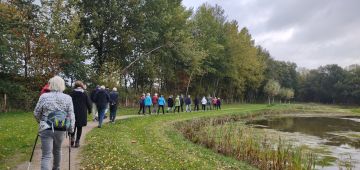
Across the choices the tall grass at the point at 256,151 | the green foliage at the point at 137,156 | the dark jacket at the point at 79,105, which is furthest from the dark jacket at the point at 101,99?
the tall grass at the point at 256,151

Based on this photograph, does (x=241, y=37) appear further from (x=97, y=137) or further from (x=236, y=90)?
(x=97, y=137)

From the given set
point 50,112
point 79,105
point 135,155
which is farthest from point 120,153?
point 50,112

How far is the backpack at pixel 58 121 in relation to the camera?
798cm

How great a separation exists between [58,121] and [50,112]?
270 millimetres

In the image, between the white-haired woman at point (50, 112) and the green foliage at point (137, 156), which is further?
the green foliage at point (137, 156)

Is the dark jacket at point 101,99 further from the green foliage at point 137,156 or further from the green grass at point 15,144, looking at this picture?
the green grass at point 15,144

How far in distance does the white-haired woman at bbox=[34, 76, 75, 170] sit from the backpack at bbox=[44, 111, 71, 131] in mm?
43

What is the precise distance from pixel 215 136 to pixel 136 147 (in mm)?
6757

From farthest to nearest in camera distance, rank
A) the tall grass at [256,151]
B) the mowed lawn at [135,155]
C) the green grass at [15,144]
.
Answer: the tall grass at [256,151]
the green grass at [15,144]
the mowed lawn at [135,155]

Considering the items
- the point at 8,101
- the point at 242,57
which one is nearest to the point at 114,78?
the point at 8,101

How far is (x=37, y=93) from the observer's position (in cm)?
3250

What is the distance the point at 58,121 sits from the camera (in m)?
8.04

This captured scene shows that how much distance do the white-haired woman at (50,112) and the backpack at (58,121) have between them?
1.7 inches

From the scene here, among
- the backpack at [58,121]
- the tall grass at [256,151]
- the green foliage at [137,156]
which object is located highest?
the backpack at [58,121]
